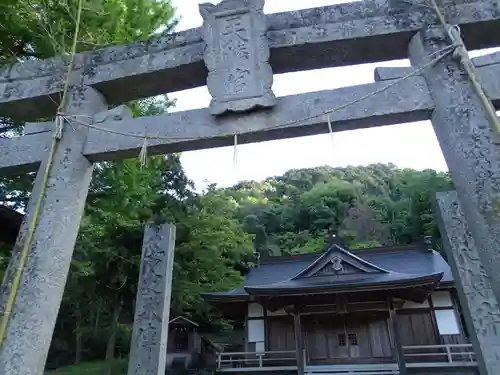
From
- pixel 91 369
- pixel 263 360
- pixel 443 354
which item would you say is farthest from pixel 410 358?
pixel 91 369

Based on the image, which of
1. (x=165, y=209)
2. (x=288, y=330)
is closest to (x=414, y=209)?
(x=288, y=330)

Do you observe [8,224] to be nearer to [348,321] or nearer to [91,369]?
[348,321]

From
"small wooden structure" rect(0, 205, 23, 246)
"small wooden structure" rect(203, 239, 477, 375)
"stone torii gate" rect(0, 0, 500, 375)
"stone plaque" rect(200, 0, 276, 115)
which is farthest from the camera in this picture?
"small wooden structure" rect(203, 239, 477, 375)

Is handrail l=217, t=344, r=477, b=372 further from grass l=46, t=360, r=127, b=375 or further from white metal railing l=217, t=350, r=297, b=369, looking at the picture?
grass l=46, t=360, r=127, b=375

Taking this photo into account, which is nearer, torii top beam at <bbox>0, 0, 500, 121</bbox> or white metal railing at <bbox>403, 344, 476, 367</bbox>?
torii top beam at <bbox>0, 0, 500, 121</bbox>

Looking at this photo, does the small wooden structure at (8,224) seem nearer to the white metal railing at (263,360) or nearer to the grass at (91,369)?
the white metal railing at (263,360)

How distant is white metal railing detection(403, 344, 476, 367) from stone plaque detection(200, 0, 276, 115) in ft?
29.7

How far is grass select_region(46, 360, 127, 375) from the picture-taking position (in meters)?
13.7

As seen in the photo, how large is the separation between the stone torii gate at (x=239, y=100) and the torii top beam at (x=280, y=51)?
1 cm

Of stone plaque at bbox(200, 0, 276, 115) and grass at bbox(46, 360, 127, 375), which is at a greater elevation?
stone plaque at bbox(200, 0, 276, 115)

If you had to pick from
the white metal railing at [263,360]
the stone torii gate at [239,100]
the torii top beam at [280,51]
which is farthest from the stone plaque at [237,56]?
the white metal railing at [263,360]

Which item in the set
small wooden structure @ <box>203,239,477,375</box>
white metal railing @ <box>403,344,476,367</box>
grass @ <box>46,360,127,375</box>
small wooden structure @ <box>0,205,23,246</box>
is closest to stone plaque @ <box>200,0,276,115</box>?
small wooden structure @ <box>0,205,23,246</box>

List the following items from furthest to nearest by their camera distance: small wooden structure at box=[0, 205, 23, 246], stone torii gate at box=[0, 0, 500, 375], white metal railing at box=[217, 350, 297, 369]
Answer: white metal railing at box=[217, 350, 297, 369] < small wooden structure at box=[0, 205, 23, 246] < stone torii gate at box=[0, 0, 500, 375]

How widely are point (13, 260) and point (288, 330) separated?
Result: 1022 cm
